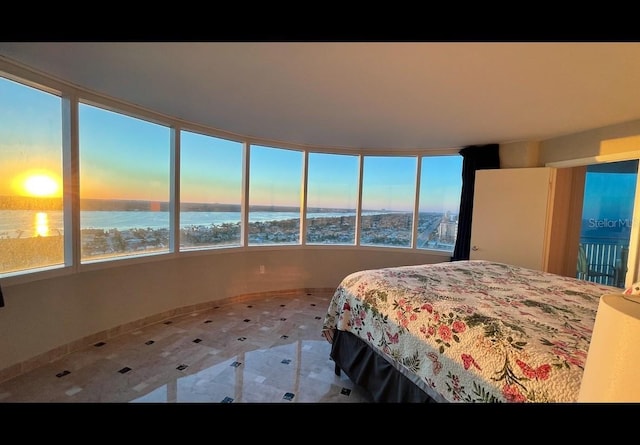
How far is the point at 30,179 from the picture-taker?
211 centimetres

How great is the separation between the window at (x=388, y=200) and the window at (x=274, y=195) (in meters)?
1.08

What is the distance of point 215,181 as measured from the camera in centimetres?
354

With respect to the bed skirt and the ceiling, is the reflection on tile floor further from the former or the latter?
the ceiling

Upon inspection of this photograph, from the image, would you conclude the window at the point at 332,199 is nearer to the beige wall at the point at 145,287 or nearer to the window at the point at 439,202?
the beige wall at the point at 145,287

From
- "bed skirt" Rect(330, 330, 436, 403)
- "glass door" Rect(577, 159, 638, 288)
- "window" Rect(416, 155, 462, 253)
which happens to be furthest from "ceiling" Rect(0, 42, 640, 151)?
"bed skirt" Rect(330, 330, 436, 403)

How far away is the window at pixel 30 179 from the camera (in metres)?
2.00

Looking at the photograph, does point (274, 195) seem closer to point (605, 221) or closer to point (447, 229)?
point (447, 229)

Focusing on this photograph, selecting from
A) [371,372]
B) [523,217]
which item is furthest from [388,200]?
[371,372]

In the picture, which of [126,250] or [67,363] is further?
[126,250]

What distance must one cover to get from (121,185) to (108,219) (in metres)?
0.36
